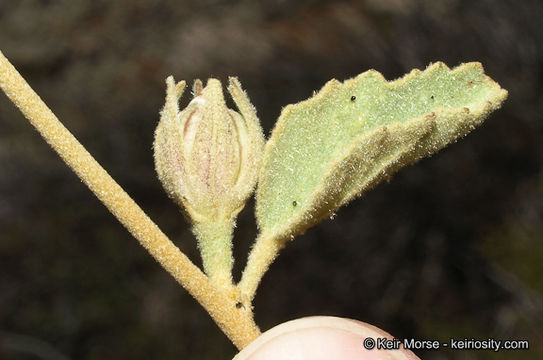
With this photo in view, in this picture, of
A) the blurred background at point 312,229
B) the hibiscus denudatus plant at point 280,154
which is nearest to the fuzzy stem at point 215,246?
the hibiscus denudatus plant at point 280,154

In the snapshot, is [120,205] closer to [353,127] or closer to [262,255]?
[262,255]

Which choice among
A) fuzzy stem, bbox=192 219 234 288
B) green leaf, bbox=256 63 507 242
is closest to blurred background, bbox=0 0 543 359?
green leaf, bbox=256 63 507 242

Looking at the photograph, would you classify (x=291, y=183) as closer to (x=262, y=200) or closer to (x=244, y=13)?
(x=262, y=200)

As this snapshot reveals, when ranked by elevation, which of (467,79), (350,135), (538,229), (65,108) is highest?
(467,79)

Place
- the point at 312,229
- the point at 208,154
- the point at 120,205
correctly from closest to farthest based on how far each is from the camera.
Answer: the point at 120,205 → the point at 208,154 → the point at 312,229

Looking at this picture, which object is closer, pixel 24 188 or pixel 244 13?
pixel 24 188

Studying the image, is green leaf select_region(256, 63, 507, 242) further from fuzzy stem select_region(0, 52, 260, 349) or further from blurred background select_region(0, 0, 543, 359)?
blurred background select_region(0, 0, 543, 359)

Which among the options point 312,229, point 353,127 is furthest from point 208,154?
point 312,229

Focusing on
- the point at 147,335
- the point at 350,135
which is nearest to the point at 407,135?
the point at 350,135
